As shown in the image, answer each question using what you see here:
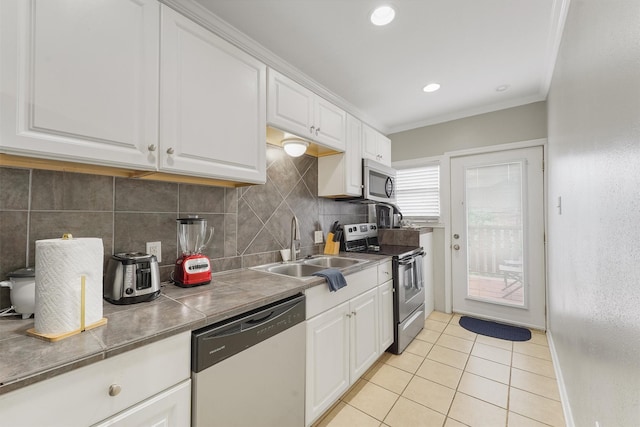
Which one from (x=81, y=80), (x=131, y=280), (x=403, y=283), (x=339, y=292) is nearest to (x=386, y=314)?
(x=403, y=283)

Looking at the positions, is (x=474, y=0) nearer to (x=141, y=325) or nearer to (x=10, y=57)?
(x=10, y=57)

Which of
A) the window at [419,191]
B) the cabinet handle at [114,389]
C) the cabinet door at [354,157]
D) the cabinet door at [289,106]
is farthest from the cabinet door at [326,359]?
the window at [419,191]

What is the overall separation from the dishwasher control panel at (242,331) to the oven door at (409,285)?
1.27 metres

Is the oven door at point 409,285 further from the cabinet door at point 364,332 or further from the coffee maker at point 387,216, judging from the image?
the coffee maker at point 387,216

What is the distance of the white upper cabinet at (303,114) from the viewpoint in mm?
1711

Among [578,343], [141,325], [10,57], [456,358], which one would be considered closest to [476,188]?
[456,358]

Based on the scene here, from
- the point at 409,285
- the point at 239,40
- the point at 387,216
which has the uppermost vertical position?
the point at 239,40

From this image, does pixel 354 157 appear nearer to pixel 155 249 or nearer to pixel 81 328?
pixel 155 249

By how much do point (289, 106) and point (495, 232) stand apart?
2.73 meters

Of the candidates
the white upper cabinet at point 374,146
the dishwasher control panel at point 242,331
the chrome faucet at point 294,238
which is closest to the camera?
the dishwasher control panel at point 242,331

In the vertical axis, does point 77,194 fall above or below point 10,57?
below

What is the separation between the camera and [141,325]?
35.4 inches

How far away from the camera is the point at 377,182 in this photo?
2.84 meters

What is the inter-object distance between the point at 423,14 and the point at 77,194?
86.5 inches
